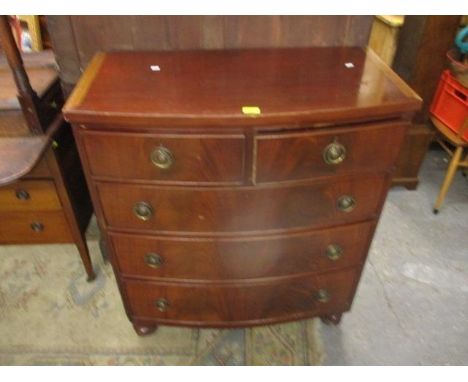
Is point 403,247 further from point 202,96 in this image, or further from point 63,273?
point 63,273

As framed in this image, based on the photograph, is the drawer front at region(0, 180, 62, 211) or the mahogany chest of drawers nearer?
the mahogany chest of drawers

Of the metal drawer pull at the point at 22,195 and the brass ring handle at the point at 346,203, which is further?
the metal drawer pull at the point at 22,195

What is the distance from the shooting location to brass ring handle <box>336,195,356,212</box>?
3.51 feet

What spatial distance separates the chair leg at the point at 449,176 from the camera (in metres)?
1.99

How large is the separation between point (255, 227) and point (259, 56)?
0.54m

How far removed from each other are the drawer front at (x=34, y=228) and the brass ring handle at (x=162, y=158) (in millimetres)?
742

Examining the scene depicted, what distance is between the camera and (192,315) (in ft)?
4.44

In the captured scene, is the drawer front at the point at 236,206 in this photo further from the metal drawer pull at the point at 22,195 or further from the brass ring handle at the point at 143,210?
the metal drawer pull at the point at 22,195

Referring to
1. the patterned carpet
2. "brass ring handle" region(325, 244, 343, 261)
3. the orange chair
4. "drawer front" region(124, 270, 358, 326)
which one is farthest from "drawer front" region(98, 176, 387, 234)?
the orange chair

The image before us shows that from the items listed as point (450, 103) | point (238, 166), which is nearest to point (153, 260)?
point (238, 166)

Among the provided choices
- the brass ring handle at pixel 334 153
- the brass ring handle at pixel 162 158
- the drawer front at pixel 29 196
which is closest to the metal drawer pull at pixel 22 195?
the drawer front at pixel 29 196

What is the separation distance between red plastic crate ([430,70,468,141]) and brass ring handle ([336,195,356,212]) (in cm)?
119

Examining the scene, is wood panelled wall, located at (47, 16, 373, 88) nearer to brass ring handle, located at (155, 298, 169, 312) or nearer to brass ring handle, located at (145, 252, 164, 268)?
brass ring handle, located at (145, 252, 164, 268)

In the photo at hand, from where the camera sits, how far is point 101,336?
1.54 metres
